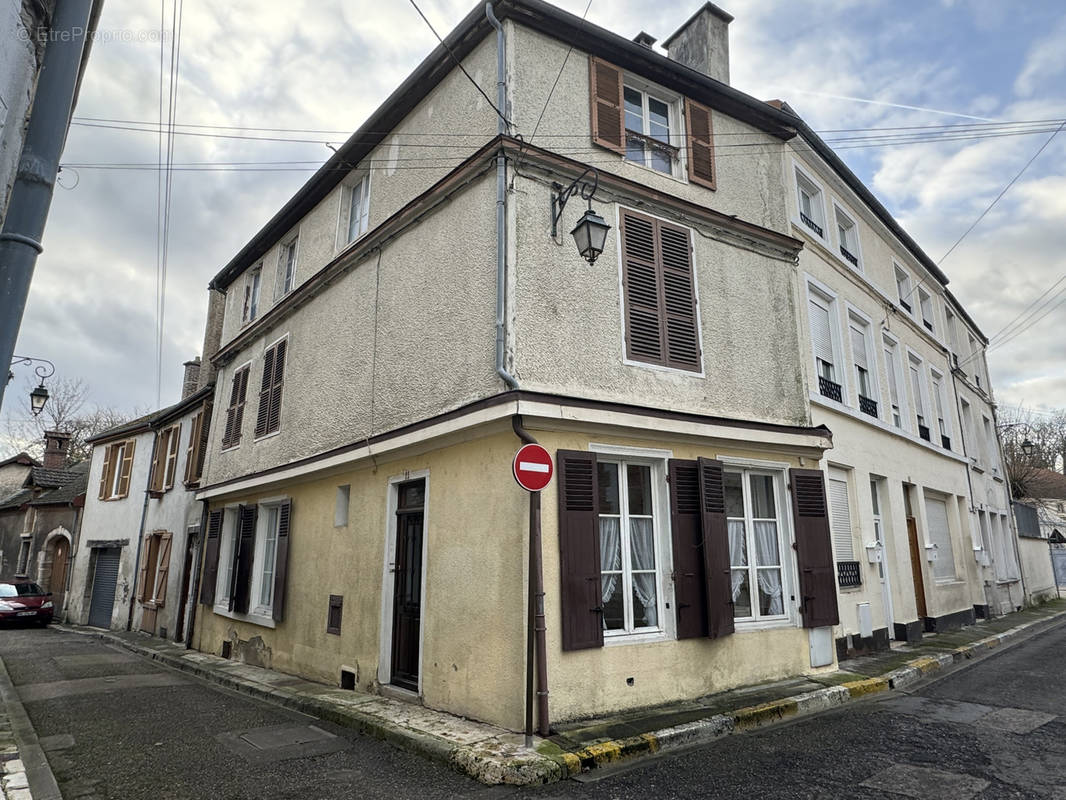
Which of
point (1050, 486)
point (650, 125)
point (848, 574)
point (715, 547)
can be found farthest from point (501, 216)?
point (1050, 486)

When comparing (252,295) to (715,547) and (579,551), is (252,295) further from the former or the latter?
(715,547)

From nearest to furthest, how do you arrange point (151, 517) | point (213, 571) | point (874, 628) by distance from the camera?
point (874, 628) → point (213, 571) → point (151, 517)

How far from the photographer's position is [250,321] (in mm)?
13836

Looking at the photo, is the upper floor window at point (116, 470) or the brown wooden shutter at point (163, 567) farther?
the upper floor window at point (116, 470)

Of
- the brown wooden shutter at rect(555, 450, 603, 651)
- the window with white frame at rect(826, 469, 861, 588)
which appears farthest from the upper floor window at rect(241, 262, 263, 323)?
the window with white frame at rect(826, 469, 861, 588)

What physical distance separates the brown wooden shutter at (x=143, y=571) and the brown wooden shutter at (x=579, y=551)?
50.3 ft

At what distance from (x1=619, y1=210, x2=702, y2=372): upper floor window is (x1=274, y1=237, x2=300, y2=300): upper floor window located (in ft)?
24.3

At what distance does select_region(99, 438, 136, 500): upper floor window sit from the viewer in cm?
1922

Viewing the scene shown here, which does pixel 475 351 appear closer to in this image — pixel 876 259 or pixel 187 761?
pixel 187 761

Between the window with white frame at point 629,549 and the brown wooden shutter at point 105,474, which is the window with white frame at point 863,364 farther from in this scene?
the brown wooden shutter at point 105,474

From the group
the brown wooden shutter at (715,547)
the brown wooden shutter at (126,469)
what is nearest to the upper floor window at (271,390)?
the brown wooden shutter at (715,547)

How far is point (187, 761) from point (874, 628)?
9547mm

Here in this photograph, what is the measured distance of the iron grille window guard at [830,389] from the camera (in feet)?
33.0

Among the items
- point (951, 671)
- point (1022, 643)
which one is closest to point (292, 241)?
point (951, 671)
